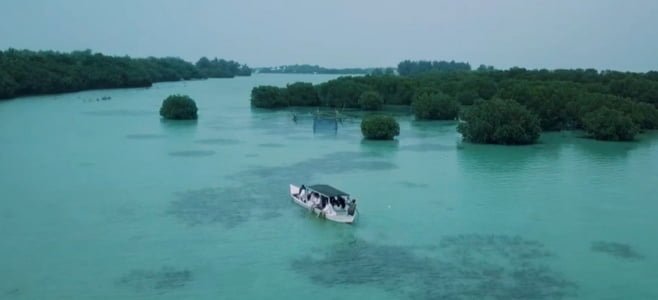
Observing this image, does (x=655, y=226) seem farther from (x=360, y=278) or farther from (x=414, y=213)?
(x=360, y=278)


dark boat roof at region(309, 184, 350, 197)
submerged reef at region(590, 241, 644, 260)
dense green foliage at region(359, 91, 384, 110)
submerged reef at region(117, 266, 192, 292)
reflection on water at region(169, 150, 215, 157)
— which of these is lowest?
submerged reef at region(117, 266, 192, 292)

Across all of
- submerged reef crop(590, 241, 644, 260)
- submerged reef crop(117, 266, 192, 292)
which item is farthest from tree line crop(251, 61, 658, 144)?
submerged reef crop(117, 266, 192, 292)

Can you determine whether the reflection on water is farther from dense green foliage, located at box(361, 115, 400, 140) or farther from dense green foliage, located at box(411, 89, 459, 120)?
dense green foliage, located at box(411, 89, 459, 120)

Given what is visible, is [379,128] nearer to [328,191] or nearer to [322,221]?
[328,191]

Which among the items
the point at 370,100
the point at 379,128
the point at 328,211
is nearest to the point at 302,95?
the point at 370,100

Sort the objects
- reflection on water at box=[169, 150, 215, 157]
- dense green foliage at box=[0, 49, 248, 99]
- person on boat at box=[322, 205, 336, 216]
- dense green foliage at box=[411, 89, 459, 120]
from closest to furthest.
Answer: person on boat at box=[322, 205, 336, 216], reflection on water at box=[169, 150, 215, 157], dense green foliage at box=[411, 89, 459, 120], dense green foliage at box=[0, 49, 248, 99]

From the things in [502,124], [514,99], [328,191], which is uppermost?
[514,99]

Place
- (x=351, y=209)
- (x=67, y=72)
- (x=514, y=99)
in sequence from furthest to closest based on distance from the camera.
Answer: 1. (x=67, y=72)
2. (x=514, y=99)
3. (x=351, y=209)
